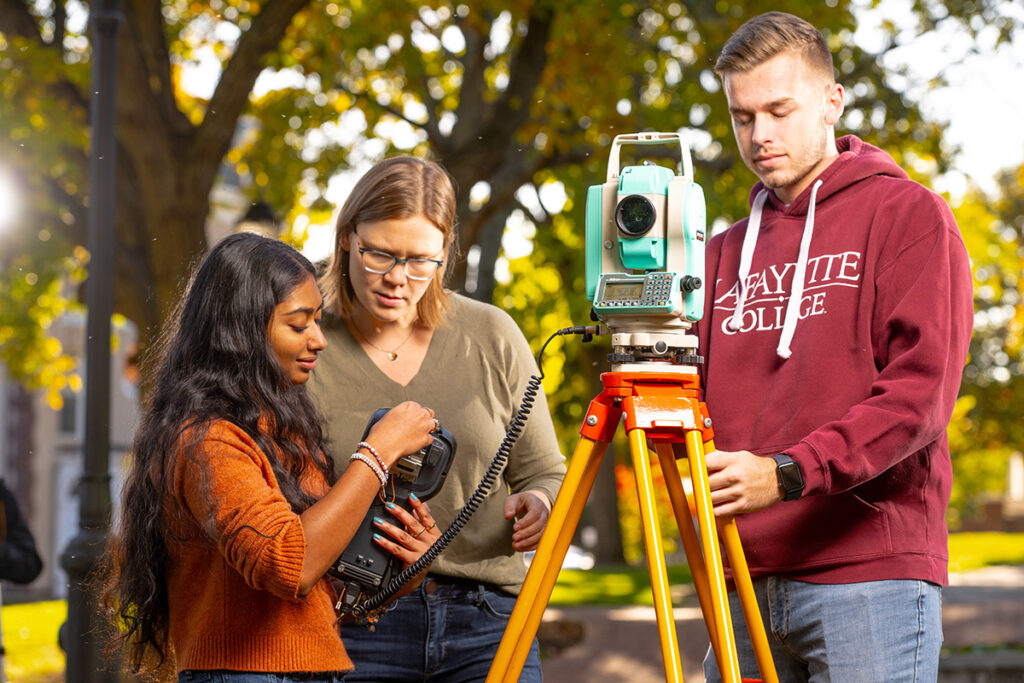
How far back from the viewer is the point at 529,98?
24.2ft

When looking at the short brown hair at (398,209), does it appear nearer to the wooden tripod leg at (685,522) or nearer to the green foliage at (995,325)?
the wooden tripod leg at (685,522)

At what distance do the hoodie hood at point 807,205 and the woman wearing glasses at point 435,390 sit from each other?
1.69 ft

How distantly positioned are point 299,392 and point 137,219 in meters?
4.88

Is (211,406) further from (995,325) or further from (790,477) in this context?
(995,325)

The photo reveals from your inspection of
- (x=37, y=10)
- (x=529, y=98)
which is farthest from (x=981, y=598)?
(x=37, y=10)

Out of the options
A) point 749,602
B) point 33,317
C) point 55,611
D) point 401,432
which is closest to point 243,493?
point 401,432

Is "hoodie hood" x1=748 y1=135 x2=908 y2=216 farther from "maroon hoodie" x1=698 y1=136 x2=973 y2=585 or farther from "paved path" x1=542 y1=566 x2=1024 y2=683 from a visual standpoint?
"paved path" x1=542 y1=566 x2=1024 y2=683

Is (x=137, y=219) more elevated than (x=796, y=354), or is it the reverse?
(x=137, y=219)

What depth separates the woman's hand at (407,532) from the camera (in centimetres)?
216

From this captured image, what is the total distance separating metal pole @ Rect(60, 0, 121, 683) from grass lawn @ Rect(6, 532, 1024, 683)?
0.99 metres

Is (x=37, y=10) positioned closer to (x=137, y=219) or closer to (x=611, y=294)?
(x=137, y=219)

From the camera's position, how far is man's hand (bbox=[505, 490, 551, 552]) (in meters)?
2.37

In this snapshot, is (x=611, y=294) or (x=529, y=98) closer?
(x=611, y=294)

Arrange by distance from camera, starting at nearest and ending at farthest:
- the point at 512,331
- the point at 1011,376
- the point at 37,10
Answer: the point at 512,331 < the point at 37,10 < the point at 1011,376
